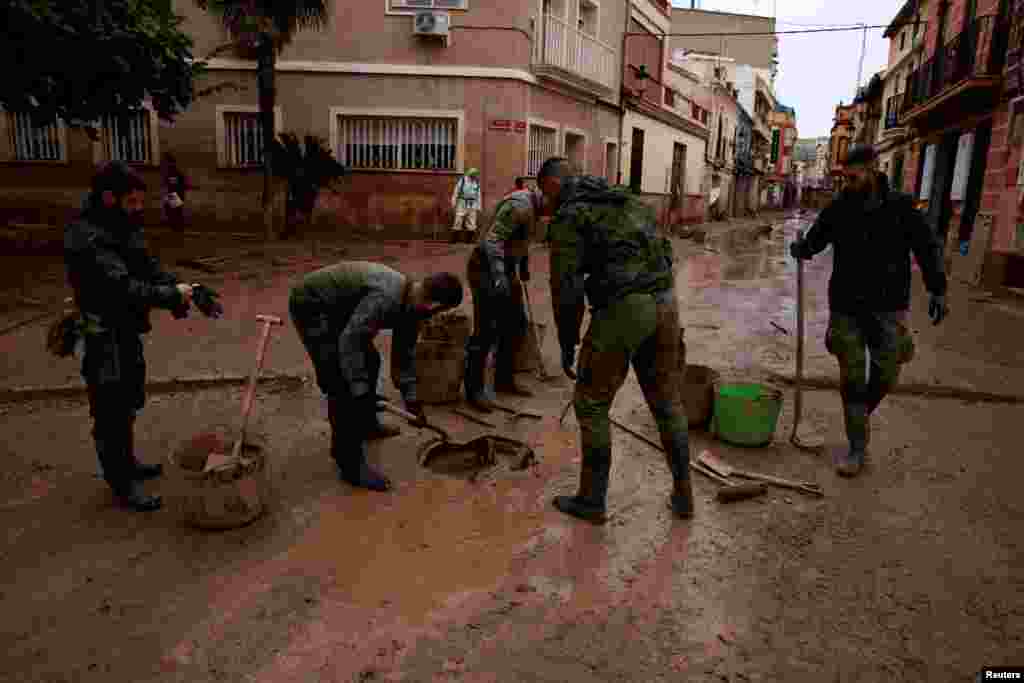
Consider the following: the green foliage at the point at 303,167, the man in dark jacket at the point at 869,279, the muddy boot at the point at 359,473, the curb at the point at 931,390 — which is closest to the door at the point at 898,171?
the green foliage at the point at 303,167

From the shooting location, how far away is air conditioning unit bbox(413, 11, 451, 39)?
1478cm

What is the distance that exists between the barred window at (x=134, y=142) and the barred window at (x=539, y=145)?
8400mm

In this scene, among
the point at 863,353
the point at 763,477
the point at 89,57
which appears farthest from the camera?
the point at 89,57

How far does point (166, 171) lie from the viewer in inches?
582

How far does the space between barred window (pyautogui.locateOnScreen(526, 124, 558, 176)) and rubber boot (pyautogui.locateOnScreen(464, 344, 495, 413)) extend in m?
11.5

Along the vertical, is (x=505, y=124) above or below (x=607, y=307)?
above

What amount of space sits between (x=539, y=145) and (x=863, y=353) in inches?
534

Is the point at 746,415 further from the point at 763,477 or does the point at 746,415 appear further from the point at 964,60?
the point at 964,60

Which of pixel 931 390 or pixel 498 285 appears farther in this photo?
pixel 931 390

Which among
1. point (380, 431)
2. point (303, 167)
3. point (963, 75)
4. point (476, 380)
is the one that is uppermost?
point (963, 75)

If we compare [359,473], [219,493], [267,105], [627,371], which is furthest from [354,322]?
[267,105]

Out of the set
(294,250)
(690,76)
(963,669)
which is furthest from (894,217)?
(690,76)

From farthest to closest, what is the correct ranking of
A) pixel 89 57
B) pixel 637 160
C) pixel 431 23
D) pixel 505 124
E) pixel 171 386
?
pixel 637 160 < pixel 505 124 < pixel 431 23 < pixel 89 57 < pixel 171 386

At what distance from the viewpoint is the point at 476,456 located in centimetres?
454
